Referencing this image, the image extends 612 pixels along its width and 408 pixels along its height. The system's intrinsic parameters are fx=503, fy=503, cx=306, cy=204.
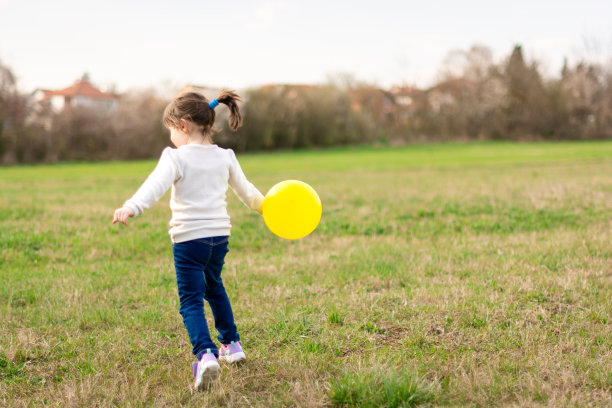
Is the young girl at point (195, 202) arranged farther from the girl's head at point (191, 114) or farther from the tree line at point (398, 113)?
the tree line at point (398, 113)

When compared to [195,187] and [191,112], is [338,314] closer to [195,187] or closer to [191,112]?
[195,187]

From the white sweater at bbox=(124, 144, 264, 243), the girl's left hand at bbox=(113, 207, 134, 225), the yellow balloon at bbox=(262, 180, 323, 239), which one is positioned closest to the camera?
the girl's left hand at bbox=(113, 207, 134, 225)

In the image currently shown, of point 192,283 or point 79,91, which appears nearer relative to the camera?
point 192,283

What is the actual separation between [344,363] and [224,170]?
154 centimetres

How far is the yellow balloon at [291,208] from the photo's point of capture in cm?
367

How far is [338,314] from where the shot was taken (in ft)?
14.1

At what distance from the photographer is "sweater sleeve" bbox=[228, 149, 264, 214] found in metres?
3.54

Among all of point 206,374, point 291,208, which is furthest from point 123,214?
point 291,208

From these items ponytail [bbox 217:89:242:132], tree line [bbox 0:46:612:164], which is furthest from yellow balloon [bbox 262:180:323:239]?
tree line [bbox 0:46:612:164]

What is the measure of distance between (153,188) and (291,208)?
1.02 metres

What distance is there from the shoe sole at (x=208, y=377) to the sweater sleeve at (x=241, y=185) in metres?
1.20

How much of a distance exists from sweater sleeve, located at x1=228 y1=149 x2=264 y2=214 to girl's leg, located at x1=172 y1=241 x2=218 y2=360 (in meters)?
0.51

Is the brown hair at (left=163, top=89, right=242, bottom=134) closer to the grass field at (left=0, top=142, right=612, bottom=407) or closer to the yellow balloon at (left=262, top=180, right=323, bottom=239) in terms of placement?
the yellow balloon at (left=262, top=180, right=323, bottom=239)

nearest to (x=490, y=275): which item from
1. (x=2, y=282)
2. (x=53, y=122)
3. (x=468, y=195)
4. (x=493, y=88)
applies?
(x=2, y=282)
